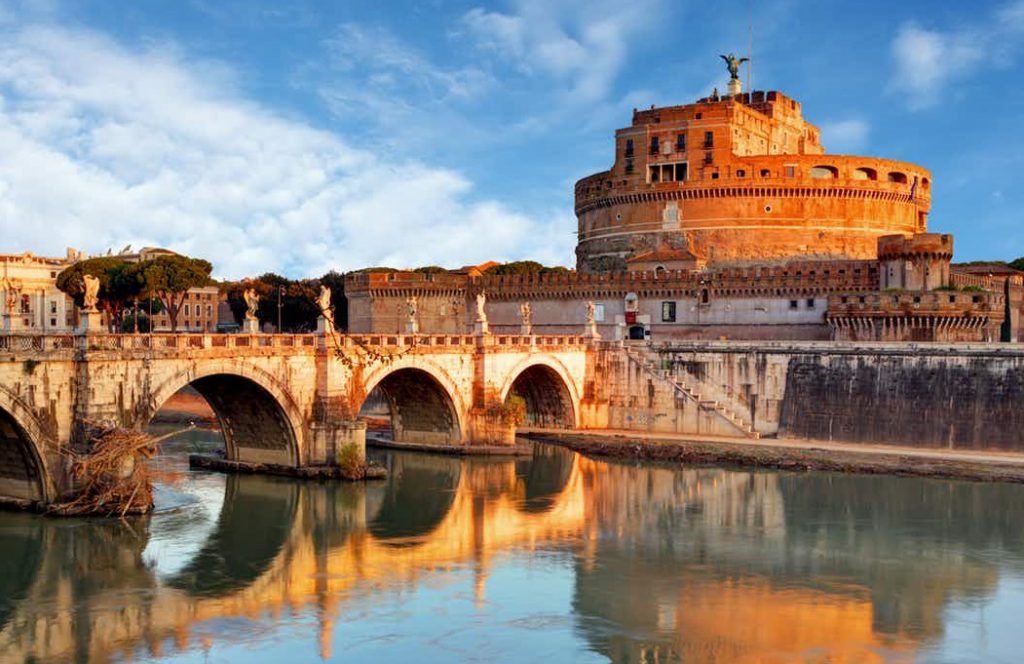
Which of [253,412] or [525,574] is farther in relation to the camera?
[253,412]

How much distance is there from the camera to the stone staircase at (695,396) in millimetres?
44094

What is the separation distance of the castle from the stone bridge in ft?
30.3

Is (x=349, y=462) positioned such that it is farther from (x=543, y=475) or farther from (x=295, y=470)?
(x=543, y=475)

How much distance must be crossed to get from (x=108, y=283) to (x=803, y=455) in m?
38.1

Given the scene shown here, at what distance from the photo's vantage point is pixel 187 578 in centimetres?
2331

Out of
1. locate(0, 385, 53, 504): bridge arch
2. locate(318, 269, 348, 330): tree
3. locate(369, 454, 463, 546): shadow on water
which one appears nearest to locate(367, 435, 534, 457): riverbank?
locate(369, 454, 463, 546): shadow on water

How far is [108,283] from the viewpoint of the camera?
57.6 m

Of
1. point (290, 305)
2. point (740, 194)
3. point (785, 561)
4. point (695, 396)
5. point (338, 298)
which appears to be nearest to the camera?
point (785, 561)

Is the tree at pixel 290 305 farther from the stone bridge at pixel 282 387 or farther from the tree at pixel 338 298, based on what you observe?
the stone bridge at pixel 282 387

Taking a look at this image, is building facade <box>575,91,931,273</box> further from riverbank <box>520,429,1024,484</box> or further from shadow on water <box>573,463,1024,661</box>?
shadow on water <box>573,463,1024,661</box>

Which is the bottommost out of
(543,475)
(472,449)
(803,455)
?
(543,475)

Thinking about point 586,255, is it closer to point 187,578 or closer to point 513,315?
point 513,315

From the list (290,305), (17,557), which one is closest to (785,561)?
(17,557)

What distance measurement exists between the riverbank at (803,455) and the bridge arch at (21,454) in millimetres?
21602
